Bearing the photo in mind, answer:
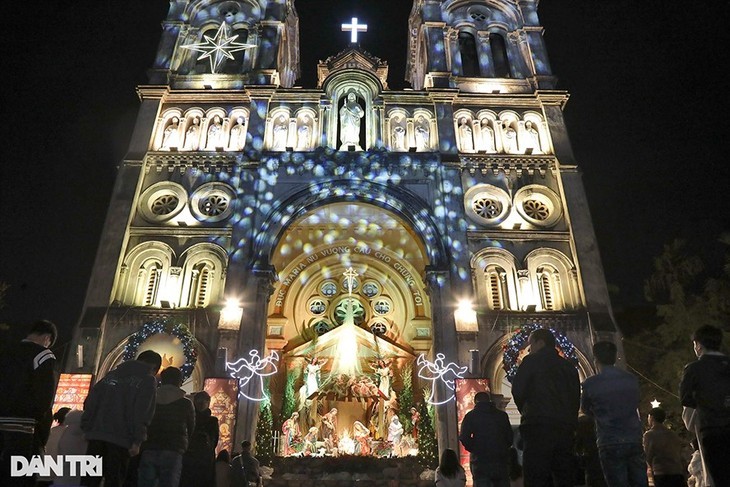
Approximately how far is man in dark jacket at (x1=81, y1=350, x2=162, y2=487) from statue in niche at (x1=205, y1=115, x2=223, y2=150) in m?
18.4

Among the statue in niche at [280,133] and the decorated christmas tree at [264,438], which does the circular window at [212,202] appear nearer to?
the statue in niche at [280,133]

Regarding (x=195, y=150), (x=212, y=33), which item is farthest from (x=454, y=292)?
(x=212, y=33)

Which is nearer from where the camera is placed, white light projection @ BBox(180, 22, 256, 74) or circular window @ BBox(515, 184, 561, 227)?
circular window @ BBox(515, 184, 561, 227)

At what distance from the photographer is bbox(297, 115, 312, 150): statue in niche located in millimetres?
22781

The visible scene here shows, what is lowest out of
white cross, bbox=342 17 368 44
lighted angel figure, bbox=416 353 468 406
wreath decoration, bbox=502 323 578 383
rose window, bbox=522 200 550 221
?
lighted angel figure, bbox=416 353 468 406

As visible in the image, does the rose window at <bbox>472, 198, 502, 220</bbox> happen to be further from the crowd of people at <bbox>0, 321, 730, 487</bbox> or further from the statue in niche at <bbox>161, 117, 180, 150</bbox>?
the crowd of people at <bbox>0, 321, 730, 487</bbox>

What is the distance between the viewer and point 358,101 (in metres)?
24.4

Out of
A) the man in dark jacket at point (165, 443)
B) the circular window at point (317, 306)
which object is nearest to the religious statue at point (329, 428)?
the circular window at point (317, 306)

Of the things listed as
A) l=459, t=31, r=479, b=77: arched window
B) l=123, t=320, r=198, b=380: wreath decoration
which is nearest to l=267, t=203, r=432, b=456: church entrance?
l=123, t=320, r=198, b=380: wreath decoration

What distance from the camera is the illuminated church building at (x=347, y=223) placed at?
18422 millimetres

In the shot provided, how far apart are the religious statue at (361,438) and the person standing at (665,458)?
12.3m

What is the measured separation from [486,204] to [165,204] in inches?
497

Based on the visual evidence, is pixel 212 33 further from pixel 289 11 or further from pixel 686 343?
pixel 686 343

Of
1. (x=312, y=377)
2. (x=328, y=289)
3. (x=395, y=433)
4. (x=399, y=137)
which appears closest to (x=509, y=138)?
(x=399, y=137)
